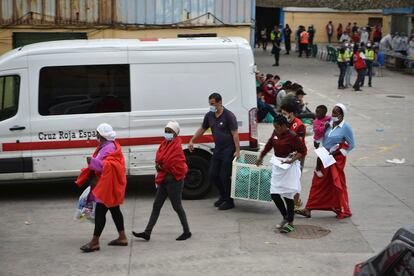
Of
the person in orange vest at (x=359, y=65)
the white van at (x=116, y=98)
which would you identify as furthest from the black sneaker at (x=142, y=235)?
the person in orange vest at (x=359, y=65)

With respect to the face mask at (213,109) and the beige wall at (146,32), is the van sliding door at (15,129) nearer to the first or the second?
the face mask at (213,109)

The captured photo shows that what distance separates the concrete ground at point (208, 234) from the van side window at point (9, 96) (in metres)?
1.39

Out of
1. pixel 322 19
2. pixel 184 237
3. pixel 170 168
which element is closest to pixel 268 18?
pixel 322 19

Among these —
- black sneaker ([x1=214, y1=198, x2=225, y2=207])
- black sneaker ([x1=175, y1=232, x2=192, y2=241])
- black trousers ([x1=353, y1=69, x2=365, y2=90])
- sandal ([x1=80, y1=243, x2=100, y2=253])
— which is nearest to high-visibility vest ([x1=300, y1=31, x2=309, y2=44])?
black trousers ([x1=353, y1=69, x2=365, y2=90])

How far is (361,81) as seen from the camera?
23859 millimetres

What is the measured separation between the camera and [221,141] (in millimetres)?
9352

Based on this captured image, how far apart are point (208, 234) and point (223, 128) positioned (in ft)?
5.37

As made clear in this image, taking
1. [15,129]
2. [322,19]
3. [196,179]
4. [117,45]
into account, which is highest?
[322,19]

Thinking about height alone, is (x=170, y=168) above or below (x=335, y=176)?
above

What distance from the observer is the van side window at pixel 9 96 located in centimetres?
966

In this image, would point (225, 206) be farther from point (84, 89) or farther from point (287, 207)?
point (84, 89)

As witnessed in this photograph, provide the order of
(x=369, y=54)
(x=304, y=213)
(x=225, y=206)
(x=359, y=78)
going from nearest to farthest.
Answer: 1. (x=304, y=213)
2. (x=225, y=206)
3. (x=359, y=78)
4. (x=369, y=54)

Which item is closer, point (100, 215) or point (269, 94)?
point (100, 215)

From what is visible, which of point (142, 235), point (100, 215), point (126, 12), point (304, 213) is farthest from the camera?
point (126, 12)
